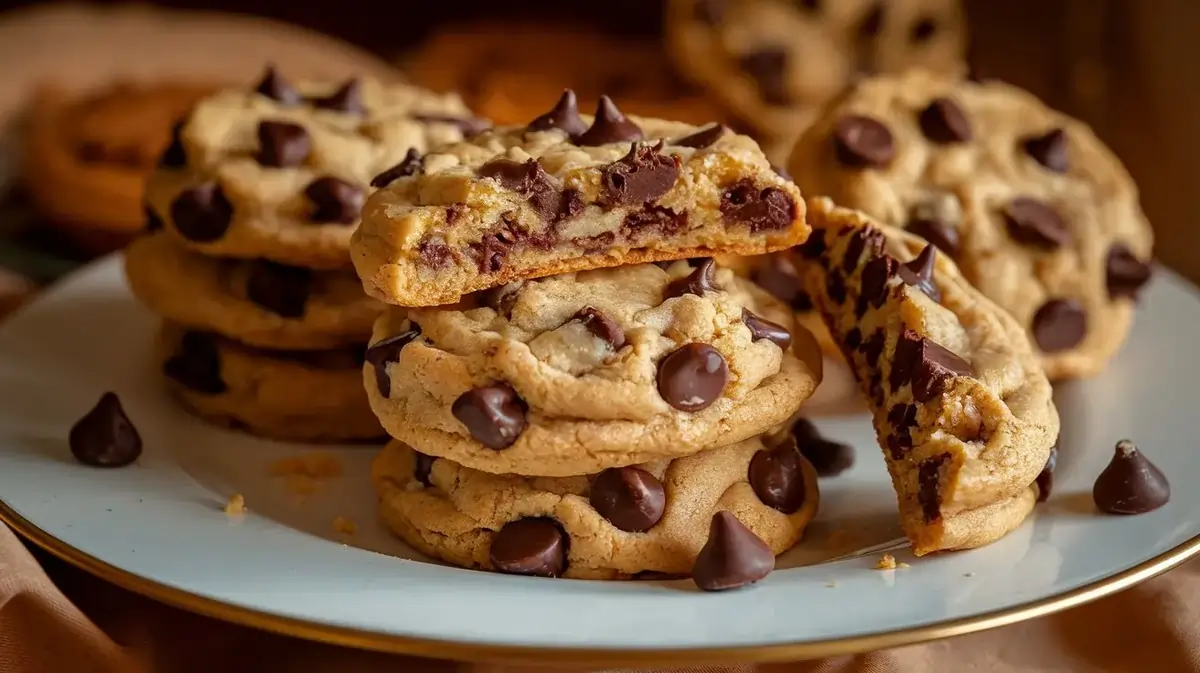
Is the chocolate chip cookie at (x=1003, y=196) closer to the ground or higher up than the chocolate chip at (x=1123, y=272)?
higher up

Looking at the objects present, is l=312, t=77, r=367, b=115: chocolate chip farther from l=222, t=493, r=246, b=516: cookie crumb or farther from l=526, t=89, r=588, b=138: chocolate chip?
l=222, t=493, r=246, b=516: cookie crumb

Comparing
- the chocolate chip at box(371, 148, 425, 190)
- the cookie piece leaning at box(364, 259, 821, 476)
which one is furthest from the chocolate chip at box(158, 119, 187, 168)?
the cookie piece leaning at box(364, 259, 821, 476)

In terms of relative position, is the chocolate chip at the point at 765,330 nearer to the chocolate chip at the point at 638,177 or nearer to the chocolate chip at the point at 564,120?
the chocolate chip at the point at 638,177

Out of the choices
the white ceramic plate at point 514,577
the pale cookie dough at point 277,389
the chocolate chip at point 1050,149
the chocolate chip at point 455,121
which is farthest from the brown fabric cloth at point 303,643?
the chocolate chip at point 455,121

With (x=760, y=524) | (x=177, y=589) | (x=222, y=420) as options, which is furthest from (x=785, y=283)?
(x=177, y=589)

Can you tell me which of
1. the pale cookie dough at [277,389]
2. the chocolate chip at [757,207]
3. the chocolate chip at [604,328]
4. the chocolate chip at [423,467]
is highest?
the chocolate chip at [757,207]

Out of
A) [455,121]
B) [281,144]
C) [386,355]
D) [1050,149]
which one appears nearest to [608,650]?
[386,355]
